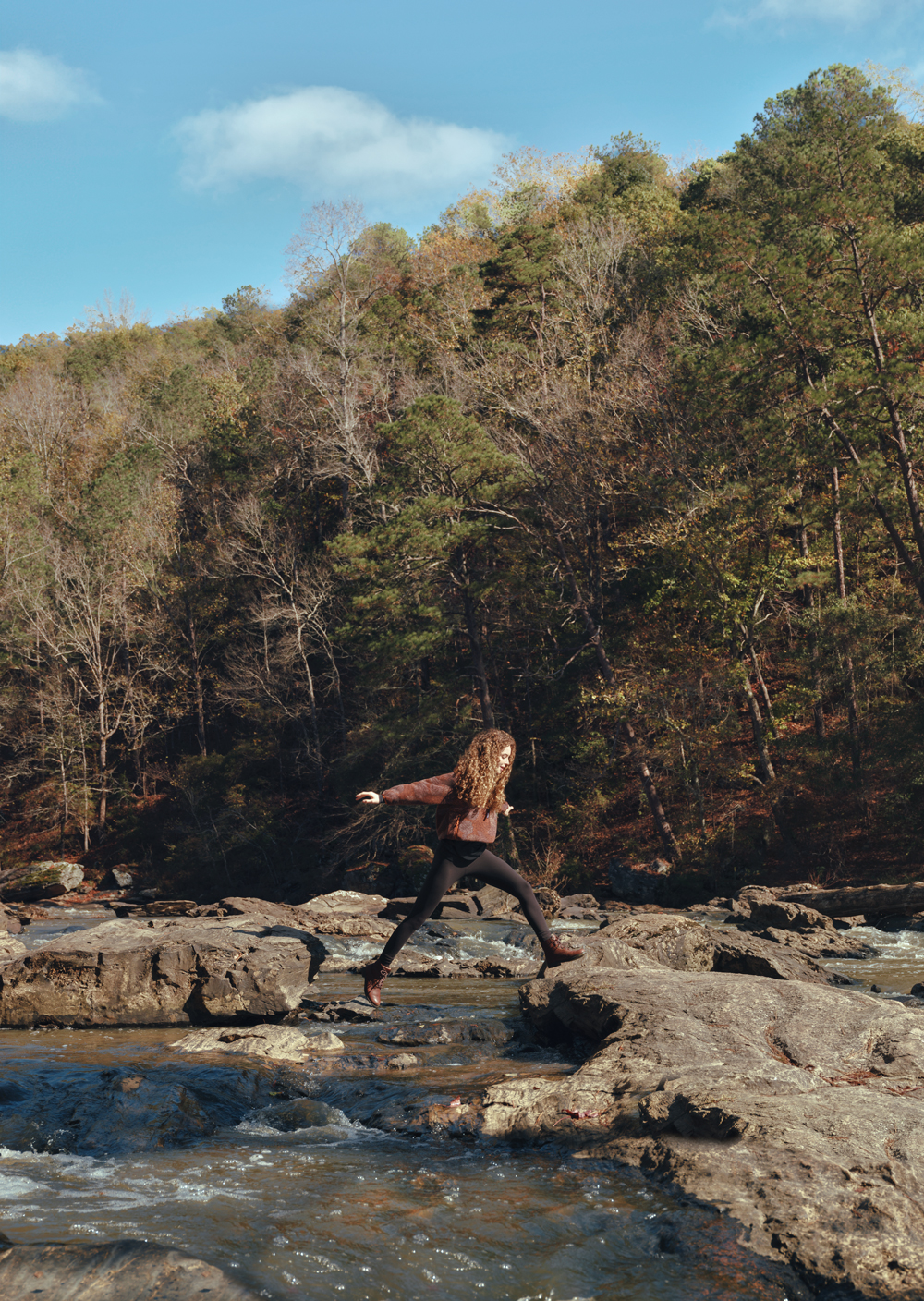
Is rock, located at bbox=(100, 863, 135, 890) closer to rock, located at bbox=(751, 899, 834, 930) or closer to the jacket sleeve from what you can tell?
rock, located at bbox=(751, 899, 834, 930)

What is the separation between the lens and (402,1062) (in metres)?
6.88

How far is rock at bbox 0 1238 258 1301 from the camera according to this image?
2926 mm

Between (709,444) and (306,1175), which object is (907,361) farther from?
(306,1175)

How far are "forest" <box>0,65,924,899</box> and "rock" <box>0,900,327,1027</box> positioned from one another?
15.0m

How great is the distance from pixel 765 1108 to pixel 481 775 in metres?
2.70

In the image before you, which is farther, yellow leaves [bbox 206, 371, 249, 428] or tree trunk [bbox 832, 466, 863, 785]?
yellow leaves [bbox 206, 371, 249, 428]

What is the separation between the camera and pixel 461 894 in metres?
21.4

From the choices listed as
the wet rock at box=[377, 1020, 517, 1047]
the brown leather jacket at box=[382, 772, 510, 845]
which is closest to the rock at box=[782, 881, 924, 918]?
the wet rock at box=[377, 1020, 517, 1047]

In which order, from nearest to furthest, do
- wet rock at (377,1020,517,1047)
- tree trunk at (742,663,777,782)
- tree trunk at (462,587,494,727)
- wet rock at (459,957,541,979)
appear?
wet rock at (377,1020,517,1047), wet rock at (459,957,541,979), tree trunk at (742,663,777,782), tree trunk at (462,587,494,727)

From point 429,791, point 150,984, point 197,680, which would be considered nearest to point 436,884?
point 429,791

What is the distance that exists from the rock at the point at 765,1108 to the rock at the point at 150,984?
3.05 meters

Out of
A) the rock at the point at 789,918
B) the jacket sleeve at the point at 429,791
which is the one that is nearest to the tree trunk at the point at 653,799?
the rock at the point at 789,918

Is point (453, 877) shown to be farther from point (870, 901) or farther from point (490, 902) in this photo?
point (490, 902)

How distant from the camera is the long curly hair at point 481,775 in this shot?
6.40 metres
